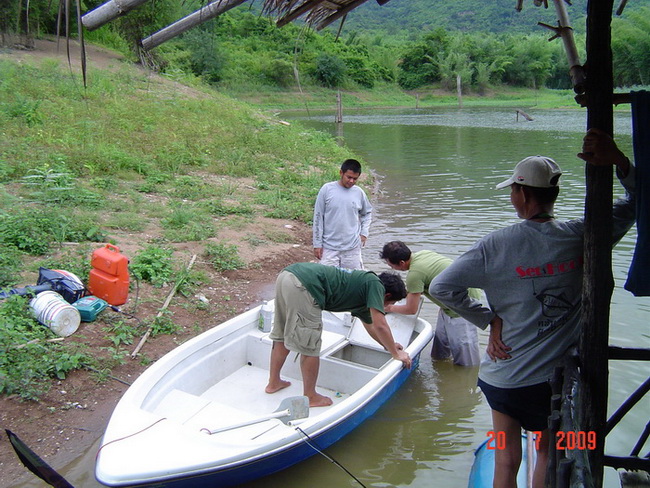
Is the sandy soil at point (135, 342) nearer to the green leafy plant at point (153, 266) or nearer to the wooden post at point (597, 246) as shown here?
the green leafy plant at point (153, 266)

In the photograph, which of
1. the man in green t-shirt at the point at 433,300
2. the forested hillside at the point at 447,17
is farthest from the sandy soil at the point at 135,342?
the forested hillside at the point at 447,17

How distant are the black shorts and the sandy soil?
3.10 meters

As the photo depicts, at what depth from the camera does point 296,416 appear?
3725 millimetres

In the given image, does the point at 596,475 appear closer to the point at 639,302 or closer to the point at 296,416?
the point at 296,416

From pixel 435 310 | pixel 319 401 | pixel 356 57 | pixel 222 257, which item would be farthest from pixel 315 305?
pixel 356 57

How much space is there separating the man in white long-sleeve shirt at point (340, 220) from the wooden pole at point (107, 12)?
148 inches

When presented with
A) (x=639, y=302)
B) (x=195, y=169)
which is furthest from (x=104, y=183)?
(x=639, y=302)

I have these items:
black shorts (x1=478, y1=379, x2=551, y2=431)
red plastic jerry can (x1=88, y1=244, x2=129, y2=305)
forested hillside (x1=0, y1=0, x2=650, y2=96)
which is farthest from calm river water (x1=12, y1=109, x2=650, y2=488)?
forested hillside (x1=0, y1=0, x2=650, y2=96)

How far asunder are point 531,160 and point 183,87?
20964 mm

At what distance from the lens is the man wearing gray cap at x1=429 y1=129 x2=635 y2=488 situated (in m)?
2.46

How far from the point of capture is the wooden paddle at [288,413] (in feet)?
12.0

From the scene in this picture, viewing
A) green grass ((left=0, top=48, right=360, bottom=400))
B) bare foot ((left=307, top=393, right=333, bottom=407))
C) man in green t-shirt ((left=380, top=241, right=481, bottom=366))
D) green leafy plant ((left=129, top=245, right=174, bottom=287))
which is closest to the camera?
bare foot ((left=307, top=393, right=333, bottom=407))

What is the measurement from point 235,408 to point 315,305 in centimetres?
99
